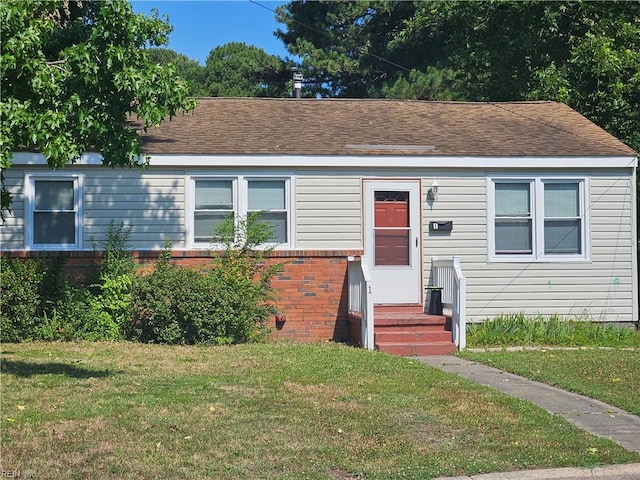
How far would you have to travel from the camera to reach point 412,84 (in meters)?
32.5

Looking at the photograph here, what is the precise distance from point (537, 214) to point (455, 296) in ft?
8.71

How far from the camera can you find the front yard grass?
6.66m

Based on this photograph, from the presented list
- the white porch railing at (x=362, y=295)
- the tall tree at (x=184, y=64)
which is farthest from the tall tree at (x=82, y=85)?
the tall tree at (x=184, y=64)

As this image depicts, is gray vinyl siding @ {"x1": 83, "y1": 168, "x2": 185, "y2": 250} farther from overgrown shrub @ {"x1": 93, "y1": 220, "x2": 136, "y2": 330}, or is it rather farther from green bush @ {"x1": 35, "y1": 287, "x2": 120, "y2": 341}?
green bush @ {"x1": 35, "y1": 287, "x2": 120, "y2": 341}

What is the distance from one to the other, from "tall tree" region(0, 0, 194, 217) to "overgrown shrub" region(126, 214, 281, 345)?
3.25 m

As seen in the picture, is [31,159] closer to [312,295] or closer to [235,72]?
[312,295]

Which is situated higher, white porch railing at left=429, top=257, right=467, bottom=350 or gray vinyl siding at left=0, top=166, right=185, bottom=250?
gray vinyl siding at left=0, top=166, right=185, bottom=250

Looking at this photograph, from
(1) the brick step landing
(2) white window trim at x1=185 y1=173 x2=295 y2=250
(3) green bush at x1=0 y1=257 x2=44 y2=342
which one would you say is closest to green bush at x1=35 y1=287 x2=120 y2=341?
(3) green bush at x1=0 y1=257 x2=44 y2=342

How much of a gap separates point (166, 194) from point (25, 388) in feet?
20.6

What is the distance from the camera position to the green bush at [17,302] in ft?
44.2

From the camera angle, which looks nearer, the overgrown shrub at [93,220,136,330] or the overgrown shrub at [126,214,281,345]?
the overgrown shrub at [126,214,281,345]

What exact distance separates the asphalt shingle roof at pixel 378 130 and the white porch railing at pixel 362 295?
213 cm

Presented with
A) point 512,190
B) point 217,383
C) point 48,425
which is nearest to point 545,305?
point 512,190

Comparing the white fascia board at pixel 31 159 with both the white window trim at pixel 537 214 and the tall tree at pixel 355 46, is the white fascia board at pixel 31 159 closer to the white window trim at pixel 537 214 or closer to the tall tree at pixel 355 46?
the white window trim at pixel 537 214
